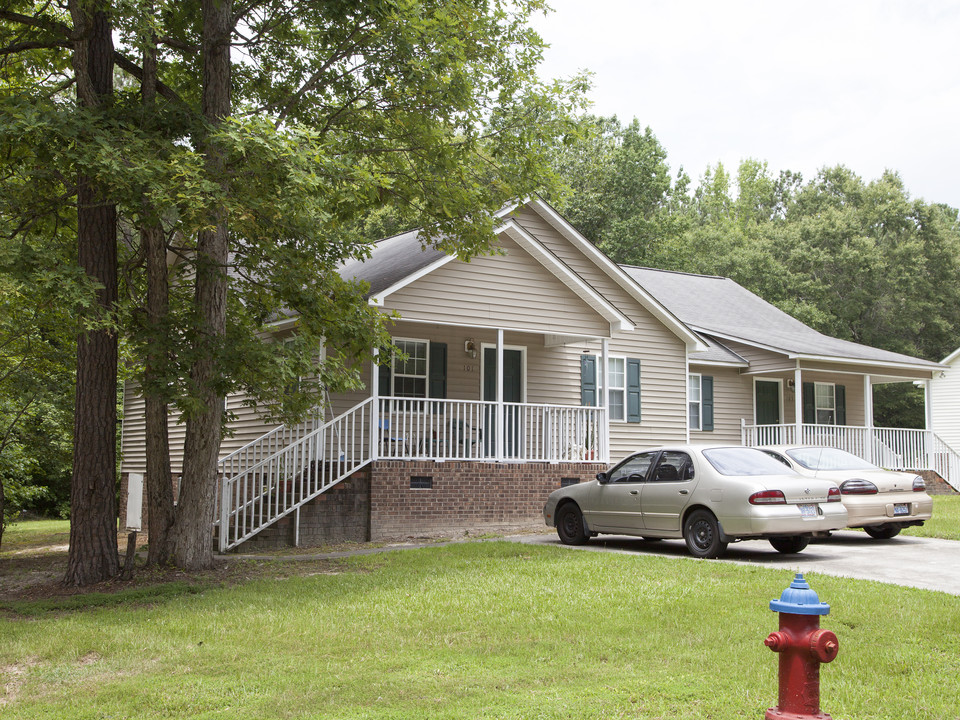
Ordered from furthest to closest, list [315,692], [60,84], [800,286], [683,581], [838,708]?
[800,286]
[60,84]
[683,581]
[315,692]
[838,708]

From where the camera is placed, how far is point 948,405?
3903 centimetres

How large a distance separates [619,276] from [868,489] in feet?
31.2

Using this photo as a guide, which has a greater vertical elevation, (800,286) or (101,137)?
(800,286)

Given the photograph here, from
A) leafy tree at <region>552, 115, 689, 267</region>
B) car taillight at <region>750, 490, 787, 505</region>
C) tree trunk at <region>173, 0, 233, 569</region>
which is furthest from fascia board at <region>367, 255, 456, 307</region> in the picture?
leafy tree at <region>552, 115, 689, 267</region>

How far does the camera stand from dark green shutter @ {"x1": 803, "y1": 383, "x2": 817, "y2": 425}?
88.5 ft

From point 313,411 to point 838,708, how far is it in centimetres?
956

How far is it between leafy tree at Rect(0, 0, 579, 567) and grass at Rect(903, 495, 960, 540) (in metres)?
8.53

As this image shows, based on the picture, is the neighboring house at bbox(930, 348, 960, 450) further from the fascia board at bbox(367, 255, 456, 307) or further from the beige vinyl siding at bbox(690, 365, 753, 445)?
the fascia board at bbox(367, 255, 456, 307)

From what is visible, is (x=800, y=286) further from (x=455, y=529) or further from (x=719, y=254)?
(x=455, y=529)

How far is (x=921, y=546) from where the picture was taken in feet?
45.7

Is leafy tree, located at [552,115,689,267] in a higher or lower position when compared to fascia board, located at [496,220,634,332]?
higher

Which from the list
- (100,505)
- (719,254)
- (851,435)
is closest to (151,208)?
(100,505)

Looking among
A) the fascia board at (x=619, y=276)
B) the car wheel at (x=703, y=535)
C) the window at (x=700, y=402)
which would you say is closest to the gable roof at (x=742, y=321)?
the window at (x=700, y=402)

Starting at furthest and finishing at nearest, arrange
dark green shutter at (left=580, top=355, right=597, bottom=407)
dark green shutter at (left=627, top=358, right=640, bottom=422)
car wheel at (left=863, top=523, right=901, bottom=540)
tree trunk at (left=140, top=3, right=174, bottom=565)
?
1. dark green shutter at (left=627, top=358, right=640, bottom=422)
2. dark green shutter at (left=580, top=355, right=597, bottom=407)
3. car wheel at (left=863, top=523, right=901, bottom=540)
4. tree trunk at (left=140, top=3, right=174, bottom=565)
